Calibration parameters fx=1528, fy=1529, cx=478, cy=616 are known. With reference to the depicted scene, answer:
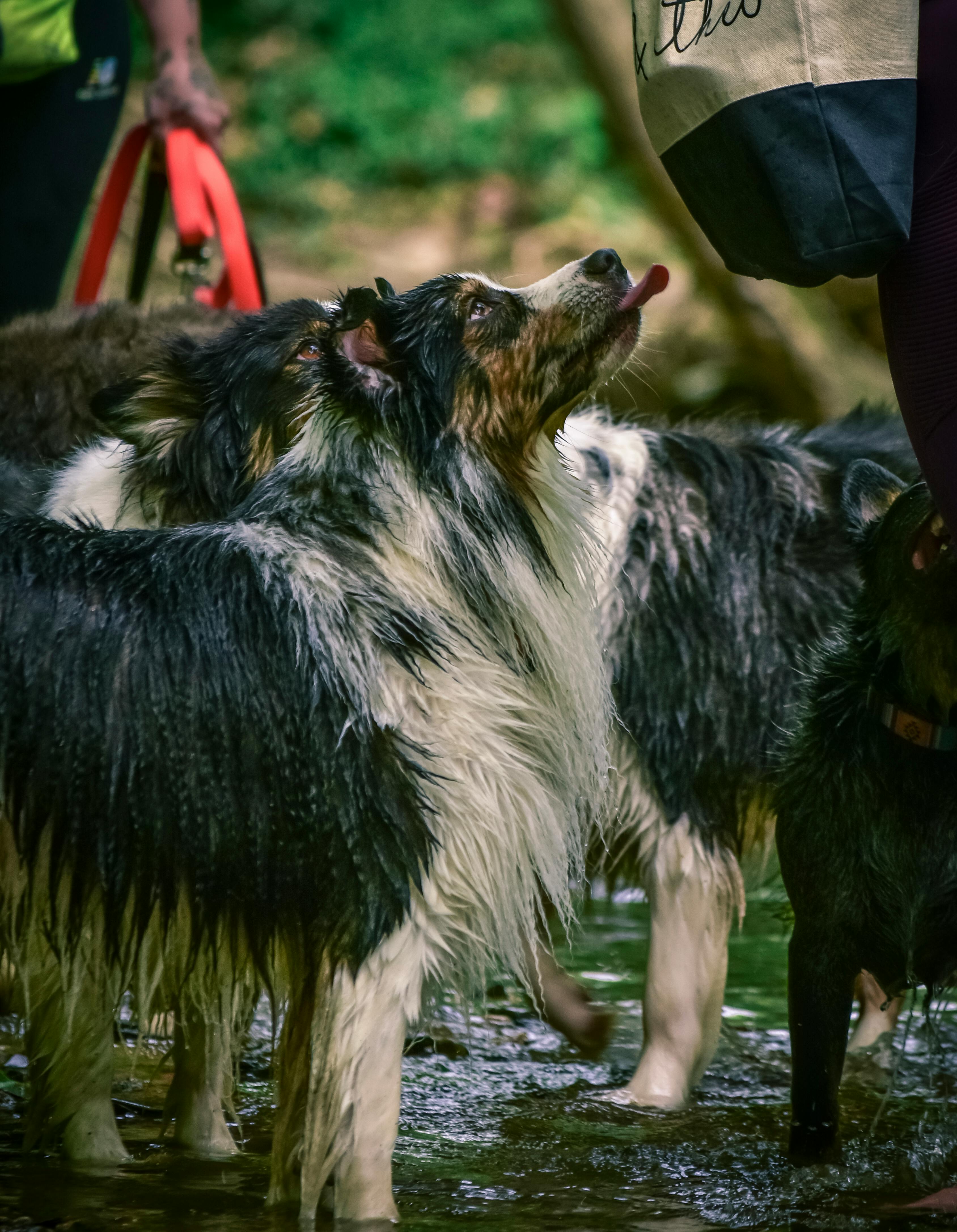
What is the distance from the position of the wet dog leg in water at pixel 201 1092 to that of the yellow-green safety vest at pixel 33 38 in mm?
2593

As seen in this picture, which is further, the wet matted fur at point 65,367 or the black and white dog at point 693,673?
the wet matted fur at point 65,367

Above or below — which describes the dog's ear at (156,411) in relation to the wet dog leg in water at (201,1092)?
above

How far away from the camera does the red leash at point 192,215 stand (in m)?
4.23

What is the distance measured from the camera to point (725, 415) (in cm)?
468

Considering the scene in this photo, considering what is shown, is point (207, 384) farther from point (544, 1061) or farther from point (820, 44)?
point (544, 1061)

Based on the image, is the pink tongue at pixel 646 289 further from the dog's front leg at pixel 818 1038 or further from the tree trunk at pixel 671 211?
the tree trunk at pixel 671 211

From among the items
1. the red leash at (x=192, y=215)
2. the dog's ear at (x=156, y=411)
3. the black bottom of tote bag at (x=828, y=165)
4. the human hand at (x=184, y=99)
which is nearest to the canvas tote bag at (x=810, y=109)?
the black bottom of tote bag at (x=828, y=165)

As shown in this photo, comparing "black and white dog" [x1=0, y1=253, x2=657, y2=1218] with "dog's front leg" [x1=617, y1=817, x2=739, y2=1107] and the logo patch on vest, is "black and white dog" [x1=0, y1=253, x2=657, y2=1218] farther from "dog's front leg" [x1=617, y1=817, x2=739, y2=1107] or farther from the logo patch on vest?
the logo patch on vest

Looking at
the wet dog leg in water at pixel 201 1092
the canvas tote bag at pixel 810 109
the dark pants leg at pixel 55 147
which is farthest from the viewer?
the dark pants leg at pixel 55 147

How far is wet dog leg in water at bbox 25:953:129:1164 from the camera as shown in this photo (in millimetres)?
3000

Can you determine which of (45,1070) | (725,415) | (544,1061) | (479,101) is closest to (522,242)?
(479,101)

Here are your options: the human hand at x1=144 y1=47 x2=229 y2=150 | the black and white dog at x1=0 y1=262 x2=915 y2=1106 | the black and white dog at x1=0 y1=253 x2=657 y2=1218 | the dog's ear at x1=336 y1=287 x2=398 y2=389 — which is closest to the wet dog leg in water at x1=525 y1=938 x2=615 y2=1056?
the black and white dog at x1=0 y1=262 x2=915 y2=1106

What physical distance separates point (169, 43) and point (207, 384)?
159 centimetres

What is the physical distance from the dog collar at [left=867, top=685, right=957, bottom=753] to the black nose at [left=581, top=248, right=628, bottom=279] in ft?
3.29
